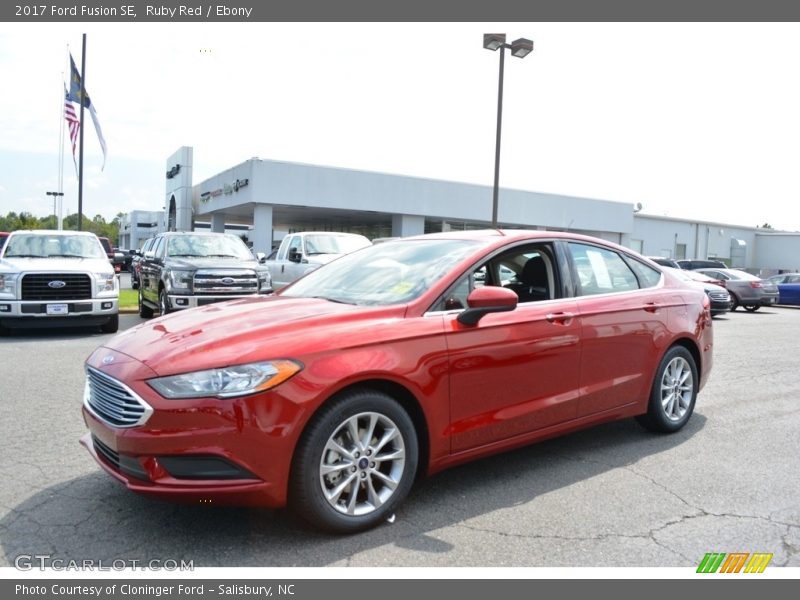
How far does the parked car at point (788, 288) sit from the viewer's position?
26188 mm

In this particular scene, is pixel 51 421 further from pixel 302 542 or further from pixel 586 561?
pixel 586 561

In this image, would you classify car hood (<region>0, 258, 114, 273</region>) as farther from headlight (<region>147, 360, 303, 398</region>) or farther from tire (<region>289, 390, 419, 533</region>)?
tire (<region>289, 390, 419, 533</region>)

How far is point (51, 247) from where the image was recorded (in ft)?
38.8

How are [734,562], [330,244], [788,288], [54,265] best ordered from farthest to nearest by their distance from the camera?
1. [788,288]
2. [330,244]
3. [54,265]
4. [734,562]

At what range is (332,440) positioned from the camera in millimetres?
3330

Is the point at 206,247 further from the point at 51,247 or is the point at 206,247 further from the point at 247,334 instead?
the point at 247,334

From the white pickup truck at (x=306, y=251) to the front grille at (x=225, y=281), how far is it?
1777 mm

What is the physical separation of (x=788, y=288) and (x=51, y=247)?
1048 inches

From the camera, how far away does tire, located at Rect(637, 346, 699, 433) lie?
5.23m

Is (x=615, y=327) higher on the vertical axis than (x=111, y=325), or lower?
higher

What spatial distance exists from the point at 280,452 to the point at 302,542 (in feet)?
1.76

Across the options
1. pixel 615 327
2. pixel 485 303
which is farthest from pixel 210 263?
pixel 485 303

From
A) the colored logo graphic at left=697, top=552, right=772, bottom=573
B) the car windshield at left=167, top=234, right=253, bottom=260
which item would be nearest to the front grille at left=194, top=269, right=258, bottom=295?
the car windshield at left=167, top=234, right=253, bottom=260

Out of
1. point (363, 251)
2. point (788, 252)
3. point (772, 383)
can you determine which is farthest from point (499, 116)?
point (788, 252)
